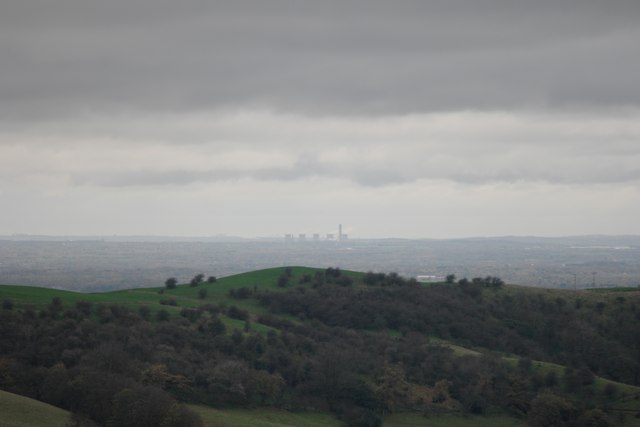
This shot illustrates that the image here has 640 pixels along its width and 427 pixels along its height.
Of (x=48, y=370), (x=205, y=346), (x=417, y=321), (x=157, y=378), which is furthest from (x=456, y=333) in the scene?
(x=48, y=370)

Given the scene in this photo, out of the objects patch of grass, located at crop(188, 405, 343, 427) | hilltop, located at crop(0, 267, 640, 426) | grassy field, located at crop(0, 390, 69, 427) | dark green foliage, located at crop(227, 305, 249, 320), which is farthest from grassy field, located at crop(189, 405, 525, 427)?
dark green foliage, located at crop(227, 305, 249, 320)

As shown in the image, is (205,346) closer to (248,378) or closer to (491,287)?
(248,378)

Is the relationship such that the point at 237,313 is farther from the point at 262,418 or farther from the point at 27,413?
the point at 27,413

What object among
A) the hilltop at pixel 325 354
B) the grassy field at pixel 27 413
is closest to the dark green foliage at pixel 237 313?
the hilltop at pixel 325 354

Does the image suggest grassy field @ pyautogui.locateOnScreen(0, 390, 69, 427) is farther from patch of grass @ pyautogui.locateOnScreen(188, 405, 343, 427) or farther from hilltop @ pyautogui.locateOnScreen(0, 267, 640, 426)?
patch of grass @ pyautogui.locateOnScreen(188, 405, 343, 427)

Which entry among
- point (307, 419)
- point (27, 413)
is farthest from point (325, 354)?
point (27, 413)

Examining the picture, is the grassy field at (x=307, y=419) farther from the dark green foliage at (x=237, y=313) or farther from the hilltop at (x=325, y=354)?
the dark green foliage at (x=237, y=313)
